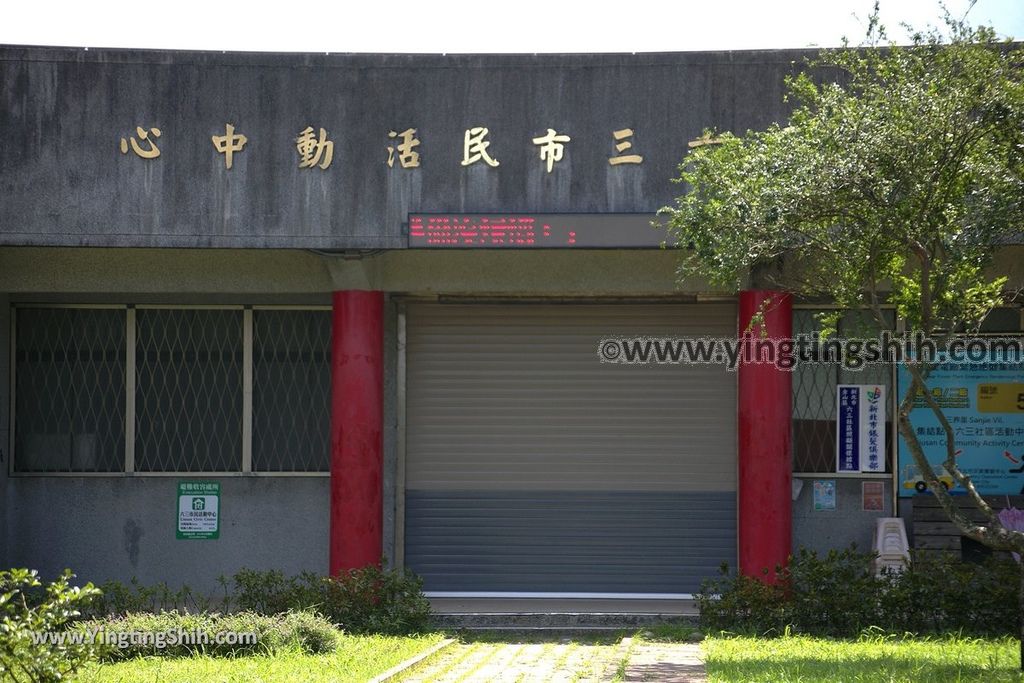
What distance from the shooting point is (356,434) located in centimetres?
1384

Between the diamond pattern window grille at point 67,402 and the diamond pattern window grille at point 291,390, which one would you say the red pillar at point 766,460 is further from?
the diamond pattern window grille at point 67,402

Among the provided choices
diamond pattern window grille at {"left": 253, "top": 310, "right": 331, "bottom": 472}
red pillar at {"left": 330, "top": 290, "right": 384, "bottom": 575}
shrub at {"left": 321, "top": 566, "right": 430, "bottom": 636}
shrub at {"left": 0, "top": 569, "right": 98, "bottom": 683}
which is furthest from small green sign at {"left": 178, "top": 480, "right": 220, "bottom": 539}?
shrub at {"left": 0, "top": 569, "right": 98, "bottom": 683}

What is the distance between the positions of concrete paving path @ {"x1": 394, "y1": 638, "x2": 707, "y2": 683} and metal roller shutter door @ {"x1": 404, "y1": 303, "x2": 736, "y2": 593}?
2764mm

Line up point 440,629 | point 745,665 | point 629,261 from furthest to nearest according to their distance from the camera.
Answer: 1. point 629,261
2. point 440,629
3. point 745,665

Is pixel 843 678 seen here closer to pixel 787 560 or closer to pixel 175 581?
pixel 787 560

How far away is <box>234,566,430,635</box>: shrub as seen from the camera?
1244 cm

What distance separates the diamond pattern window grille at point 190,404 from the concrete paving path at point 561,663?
168 inches

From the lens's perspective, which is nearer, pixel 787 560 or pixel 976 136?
pixel 976 136

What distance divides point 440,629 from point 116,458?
14.5 feet

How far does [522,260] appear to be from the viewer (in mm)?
14477

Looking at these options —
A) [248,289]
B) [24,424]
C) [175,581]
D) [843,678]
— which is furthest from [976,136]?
[24,424]

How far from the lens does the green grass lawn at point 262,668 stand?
891cm

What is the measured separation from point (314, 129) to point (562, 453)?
4.50 metres

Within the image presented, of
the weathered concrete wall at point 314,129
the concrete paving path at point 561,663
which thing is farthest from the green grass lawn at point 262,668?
the weathered concrete wall at point 314,129
